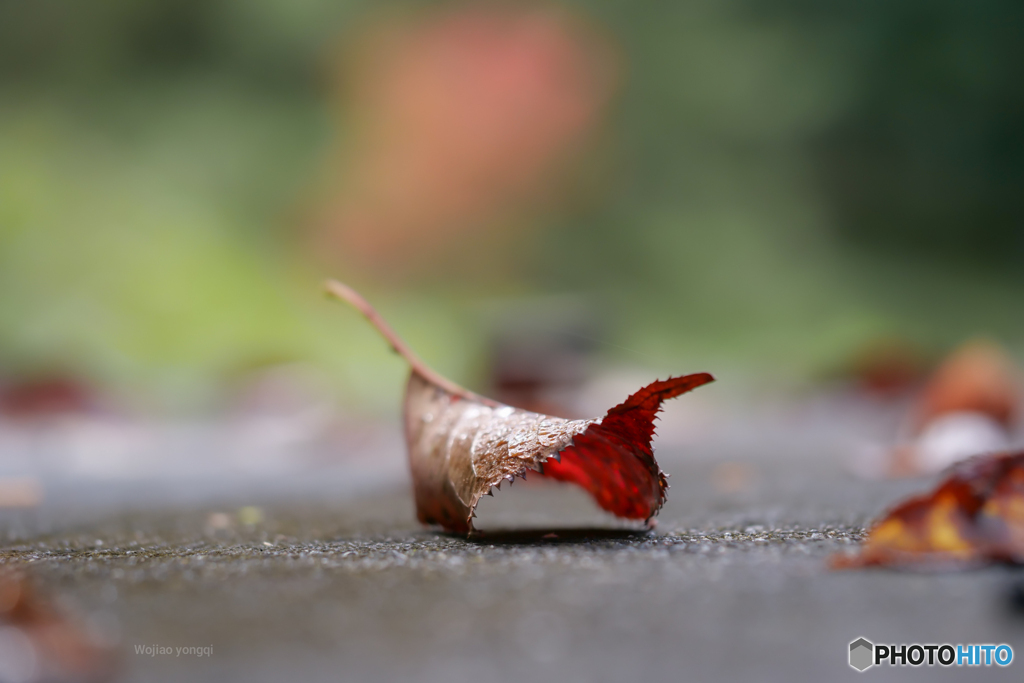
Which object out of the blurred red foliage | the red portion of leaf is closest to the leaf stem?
the red portion of leaf

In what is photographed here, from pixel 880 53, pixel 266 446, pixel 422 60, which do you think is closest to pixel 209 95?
pixel 422 60

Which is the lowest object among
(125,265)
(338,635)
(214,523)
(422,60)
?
(338,635)

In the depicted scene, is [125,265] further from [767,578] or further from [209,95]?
[767,578]

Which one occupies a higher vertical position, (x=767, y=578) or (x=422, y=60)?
(x=422, y=60)

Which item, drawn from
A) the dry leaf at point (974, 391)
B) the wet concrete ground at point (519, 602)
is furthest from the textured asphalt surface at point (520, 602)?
the dry leaf at point (974, 391)

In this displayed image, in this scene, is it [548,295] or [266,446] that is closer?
[266,446]

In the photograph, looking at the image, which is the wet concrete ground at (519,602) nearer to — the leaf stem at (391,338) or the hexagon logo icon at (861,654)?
the hexagon logo icon at (861,654)

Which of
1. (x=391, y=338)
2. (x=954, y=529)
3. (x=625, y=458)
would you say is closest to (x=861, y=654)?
(x=954, y=529)
